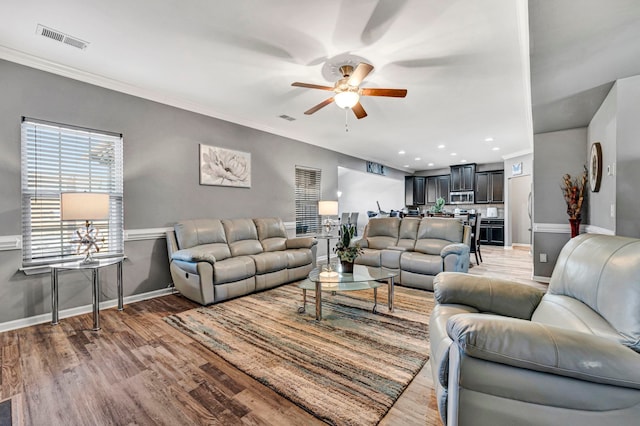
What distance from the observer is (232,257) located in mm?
4020

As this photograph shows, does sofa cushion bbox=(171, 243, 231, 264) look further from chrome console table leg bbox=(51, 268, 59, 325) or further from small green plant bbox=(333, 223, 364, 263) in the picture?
small green plant bbox=(333, 223, 364, 263)

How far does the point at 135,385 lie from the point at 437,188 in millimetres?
10294

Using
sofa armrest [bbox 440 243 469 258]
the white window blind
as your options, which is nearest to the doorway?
sofa armrest [bbox 440 243 469 258]

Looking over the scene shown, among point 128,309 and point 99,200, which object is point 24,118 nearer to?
point 99,200

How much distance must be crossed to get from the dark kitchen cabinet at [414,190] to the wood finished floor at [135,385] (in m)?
9.28

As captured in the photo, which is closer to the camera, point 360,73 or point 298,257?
point 360,73

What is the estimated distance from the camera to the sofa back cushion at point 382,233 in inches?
192

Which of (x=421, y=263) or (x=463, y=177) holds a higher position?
(x=463, y=177)

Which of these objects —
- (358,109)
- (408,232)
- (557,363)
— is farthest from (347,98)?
(408,232)

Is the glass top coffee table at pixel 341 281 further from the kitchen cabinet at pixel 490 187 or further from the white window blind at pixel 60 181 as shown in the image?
the kitchen cabinet at pixel 490 187

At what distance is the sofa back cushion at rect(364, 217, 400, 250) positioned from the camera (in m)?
4.87

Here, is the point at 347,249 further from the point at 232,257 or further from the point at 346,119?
the point at 346,119

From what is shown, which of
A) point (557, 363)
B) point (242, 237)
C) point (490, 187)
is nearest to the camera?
point (557, 363)

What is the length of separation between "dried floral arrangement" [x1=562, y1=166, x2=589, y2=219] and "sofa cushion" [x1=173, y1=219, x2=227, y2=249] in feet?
16.8
